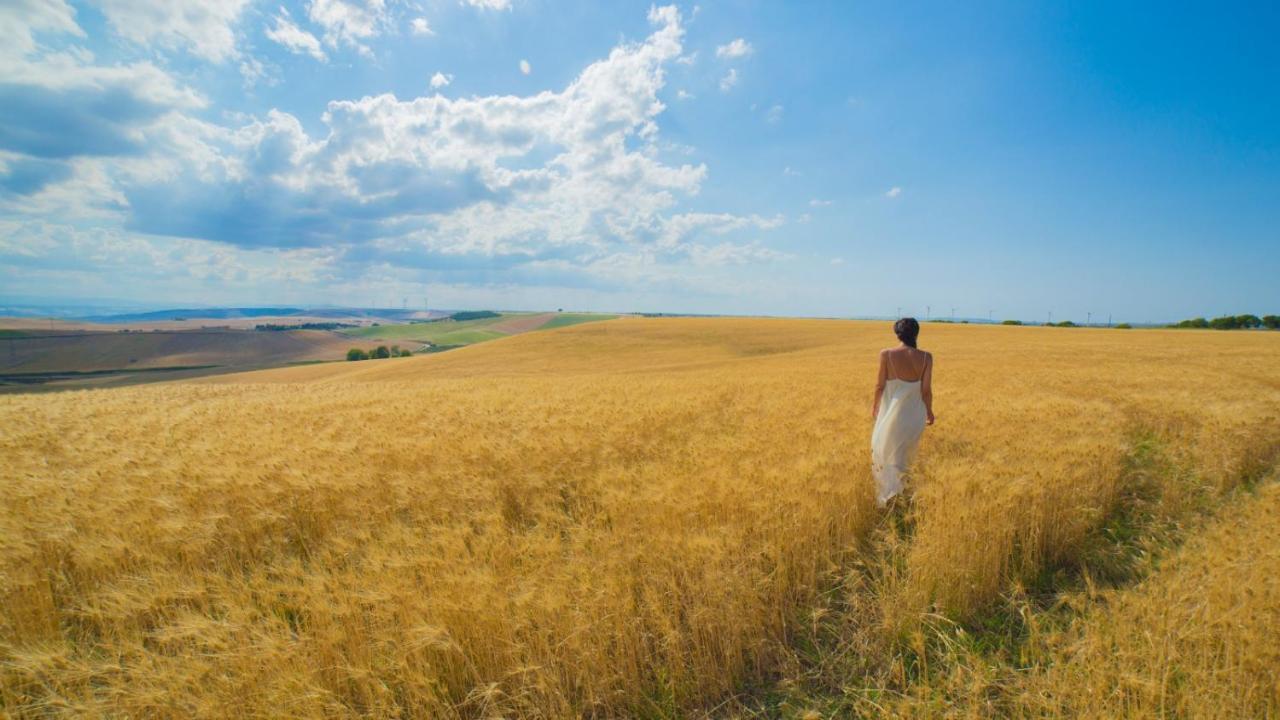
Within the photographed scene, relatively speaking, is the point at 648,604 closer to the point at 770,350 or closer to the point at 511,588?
the point at 511,588

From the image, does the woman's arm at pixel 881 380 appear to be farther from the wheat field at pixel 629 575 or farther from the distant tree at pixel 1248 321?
the distant tree at pixel 1248 321

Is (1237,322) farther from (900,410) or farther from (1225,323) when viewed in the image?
(900,410)

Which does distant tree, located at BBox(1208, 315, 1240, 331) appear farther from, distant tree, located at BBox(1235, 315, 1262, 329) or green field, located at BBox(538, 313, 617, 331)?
green field, located at BBox(538, 313, 617, 331)

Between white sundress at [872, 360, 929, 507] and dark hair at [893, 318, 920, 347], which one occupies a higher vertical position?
dark hair at [893, 318, 920, 347]

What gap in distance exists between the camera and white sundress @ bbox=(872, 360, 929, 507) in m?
5.50

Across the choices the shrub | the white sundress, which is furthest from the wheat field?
the shrub

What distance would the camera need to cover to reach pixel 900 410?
573cm

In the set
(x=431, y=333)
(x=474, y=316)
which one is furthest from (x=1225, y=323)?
(x=474, y=316)

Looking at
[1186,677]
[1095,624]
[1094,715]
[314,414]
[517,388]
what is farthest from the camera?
[517,388]

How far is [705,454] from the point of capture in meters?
6.21

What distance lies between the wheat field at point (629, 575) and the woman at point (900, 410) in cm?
37

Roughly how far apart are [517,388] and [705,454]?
1033 centimetres

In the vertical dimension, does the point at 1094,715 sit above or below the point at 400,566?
below

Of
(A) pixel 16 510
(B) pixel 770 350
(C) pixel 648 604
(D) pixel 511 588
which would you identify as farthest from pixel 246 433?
(B) pixel 770 350
